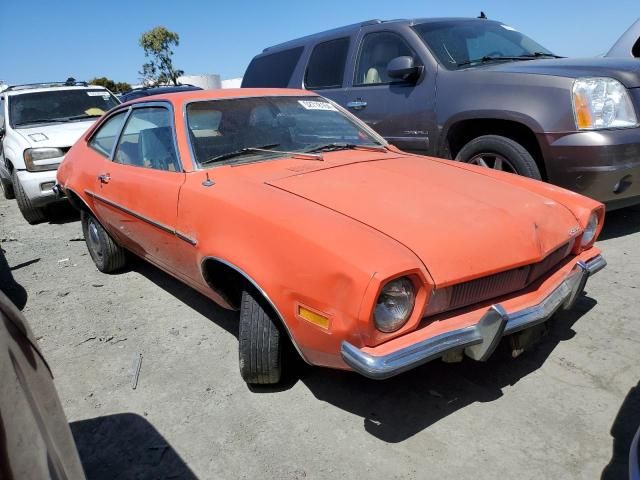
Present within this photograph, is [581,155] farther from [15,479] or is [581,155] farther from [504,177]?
[15,479]

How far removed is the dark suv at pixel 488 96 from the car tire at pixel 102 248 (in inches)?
106

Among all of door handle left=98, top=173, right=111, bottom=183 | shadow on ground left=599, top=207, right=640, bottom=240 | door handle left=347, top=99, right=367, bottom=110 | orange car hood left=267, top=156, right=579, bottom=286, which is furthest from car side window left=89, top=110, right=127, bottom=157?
shadow on ground left=599, top=207, right=640, bottom=240

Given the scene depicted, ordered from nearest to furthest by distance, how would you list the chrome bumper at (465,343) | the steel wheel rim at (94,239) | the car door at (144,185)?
the chrome bumper at (465,343) → the car door at (144,185) → the steel wheel rim at (94,239)

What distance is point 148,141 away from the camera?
344cm

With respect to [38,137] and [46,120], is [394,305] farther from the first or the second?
[46,120]

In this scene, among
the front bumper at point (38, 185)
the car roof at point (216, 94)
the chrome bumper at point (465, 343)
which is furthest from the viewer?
the front bumper at point (38, 185)

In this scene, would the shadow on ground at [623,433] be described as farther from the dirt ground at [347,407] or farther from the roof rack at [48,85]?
the roof rack at [48,85]

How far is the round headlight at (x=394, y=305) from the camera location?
1932 millimetres

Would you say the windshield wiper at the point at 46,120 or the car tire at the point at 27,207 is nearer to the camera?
the car tire at the point at 27,207

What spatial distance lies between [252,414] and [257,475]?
392 millimetres

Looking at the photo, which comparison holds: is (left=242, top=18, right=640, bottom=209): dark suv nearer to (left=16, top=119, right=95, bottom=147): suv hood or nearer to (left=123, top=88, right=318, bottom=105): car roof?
(left=123, top=88, right=318, bottom=105): car roof

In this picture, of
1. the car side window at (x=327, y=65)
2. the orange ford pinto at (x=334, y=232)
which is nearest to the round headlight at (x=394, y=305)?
the orange ford pinto at (x=334, y=232)

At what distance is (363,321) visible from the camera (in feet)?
6.09

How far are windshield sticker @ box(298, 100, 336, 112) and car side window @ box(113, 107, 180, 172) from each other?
A: 0.94 meters
